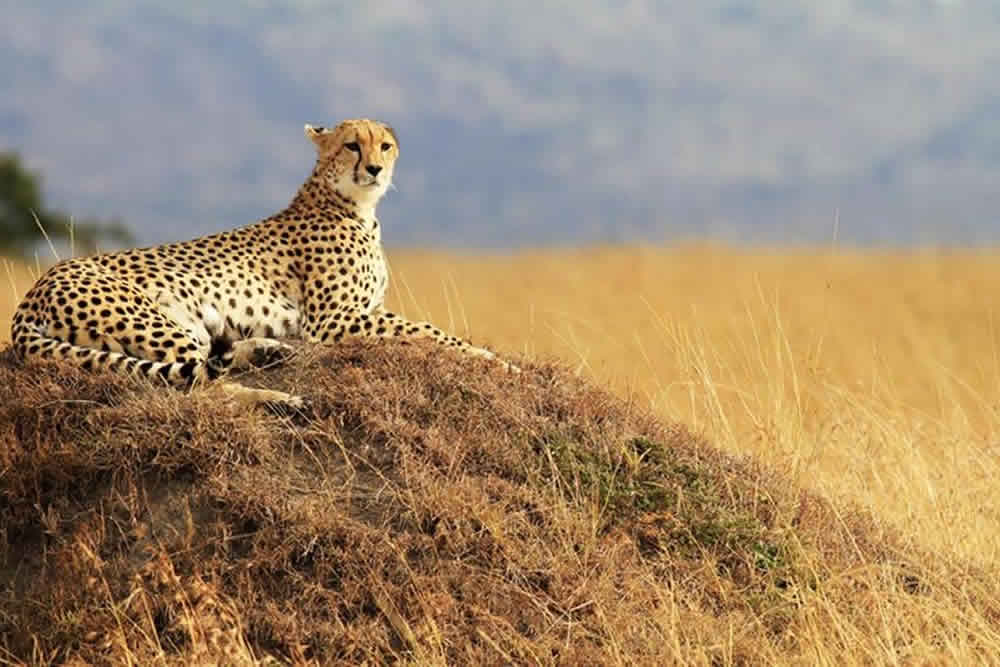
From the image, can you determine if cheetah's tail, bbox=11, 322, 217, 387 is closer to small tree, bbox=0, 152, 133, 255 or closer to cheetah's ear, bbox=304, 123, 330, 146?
cheetah's ear, bbox=304, 123, 330, 146

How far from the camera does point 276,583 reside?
243 inches

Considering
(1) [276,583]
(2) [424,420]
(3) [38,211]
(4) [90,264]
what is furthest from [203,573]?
(3) [38,211]

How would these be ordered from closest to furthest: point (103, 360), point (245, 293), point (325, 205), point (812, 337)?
1. point (103, 360)
2. point (245, 293)
3. point (325, 205)
4. point (812, 337)

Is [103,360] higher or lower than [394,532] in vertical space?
higher

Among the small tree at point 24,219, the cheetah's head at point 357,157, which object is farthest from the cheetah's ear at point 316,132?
the small tree at point 24,219

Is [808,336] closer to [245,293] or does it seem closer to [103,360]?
[245,293]

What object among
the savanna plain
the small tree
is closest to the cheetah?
the savanna plain

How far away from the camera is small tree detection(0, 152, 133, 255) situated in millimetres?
28703

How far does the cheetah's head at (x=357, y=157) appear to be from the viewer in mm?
8109

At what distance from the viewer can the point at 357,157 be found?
26.9ft

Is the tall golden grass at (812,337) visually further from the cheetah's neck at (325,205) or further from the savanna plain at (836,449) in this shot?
the cheetah's neck at (325,205)

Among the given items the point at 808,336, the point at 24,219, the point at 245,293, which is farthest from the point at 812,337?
the point at 24,219

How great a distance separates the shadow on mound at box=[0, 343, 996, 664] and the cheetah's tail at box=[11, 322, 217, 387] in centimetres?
8

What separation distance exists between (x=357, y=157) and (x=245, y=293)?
3.08 feet
